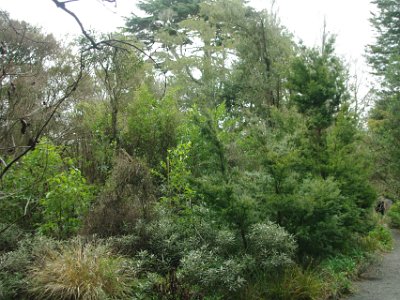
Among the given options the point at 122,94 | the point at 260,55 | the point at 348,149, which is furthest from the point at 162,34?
the point at 348,149

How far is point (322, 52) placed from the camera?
1233 centimetres

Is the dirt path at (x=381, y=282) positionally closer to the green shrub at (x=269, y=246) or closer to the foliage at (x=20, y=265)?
the green shrub at (x=269, y=246)

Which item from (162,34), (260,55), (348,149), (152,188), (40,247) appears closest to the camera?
(40,247)

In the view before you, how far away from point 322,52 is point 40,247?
8.95m

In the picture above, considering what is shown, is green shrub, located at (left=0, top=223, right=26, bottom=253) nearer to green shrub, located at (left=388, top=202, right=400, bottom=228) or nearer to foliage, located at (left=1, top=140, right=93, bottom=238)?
foliage, located at (left=1, top=140, right=93, bottom=238)

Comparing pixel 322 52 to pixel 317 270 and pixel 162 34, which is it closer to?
pixel 317 270

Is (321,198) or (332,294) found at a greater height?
(321,198)

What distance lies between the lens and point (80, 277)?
5984mm

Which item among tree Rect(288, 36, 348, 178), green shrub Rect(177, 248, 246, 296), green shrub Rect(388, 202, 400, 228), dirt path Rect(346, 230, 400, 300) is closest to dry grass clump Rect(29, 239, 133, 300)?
green shrub Rect(177, 248, 246, 296)

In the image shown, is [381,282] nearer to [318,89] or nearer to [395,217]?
[318,89]

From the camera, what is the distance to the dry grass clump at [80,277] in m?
5.80

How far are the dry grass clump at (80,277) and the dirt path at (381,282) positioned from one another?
12.9 feet

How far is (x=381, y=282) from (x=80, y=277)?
19.3ft

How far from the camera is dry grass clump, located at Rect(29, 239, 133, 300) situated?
229 inches
